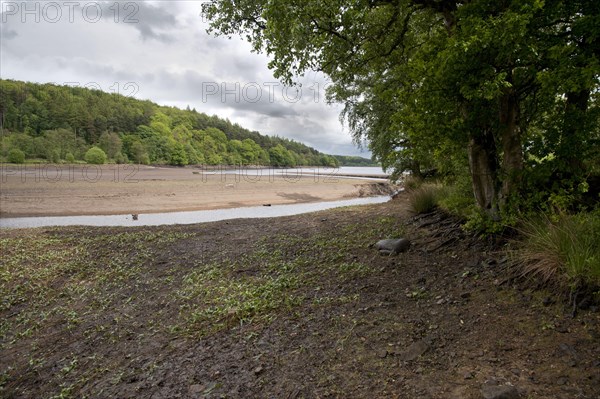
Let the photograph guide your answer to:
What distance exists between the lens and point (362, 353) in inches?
158

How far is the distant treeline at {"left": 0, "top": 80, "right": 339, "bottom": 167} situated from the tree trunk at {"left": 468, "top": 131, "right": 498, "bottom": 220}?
78489 millimetres

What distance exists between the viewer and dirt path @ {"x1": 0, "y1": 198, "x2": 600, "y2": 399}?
11.4 ft

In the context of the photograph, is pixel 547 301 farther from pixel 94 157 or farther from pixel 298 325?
pixel 94 157

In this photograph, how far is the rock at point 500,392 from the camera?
2.85 meters

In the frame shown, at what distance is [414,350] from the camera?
12.7 ft

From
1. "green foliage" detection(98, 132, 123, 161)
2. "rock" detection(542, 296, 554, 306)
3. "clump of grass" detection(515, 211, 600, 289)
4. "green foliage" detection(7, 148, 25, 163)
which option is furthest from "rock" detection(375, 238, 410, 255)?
"green foliage" detection(98, 132, 123, 161)

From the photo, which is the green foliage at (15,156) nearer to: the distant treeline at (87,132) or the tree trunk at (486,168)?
the distant treeline at (87,132)

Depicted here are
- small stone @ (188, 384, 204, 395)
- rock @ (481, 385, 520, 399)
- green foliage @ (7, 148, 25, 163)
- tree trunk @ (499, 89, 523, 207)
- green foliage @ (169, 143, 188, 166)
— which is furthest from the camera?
green foliage @ (169, 143, 188, 166)

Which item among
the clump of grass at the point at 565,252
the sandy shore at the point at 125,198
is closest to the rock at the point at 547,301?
the clump of grass at the point at 565,252

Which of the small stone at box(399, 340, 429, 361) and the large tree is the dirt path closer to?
the small stone at box(399, 340, 429, 361)

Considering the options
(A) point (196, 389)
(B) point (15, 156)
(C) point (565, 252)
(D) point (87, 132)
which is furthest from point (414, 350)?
(D) point (87, 132)

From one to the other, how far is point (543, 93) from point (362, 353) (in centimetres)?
464

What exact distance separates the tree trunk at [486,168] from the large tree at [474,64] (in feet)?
0.07

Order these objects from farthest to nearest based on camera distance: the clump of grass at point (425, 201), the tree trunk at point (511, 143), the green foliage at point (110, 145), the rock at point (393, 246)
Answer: the green foliage at point (110, 145)
the clump of grass at point (425, 201)
the rock at point (393, 246)
the tree trunk at point (511, 143)
